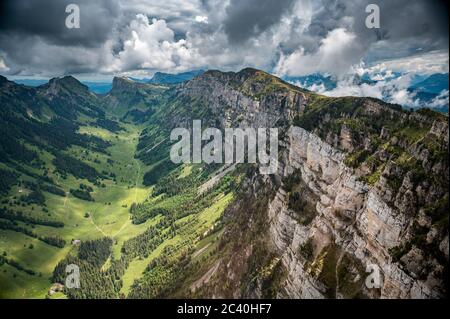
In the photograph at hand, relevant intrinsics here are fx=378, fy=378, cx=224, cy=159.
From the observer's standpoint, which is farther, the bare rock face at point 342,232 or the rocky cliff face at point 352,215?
the rocky cliff face at point 352,215

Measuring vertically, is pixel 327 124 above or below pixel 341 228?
above

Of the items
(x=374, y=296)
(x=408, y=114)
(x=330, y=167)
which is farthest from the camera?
(x=330, y=167)

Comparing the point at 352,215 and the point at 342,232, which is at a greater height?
the point at 352,215

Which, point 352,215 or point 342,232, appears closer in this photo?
point 342,232

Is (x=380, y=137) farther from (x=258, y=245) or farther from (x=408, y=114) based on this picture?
(x=258, y=245)

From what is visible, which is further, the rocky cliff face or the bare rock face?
the rocky cliff face

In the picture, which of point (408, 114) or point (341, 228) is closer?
point (341, 228)
